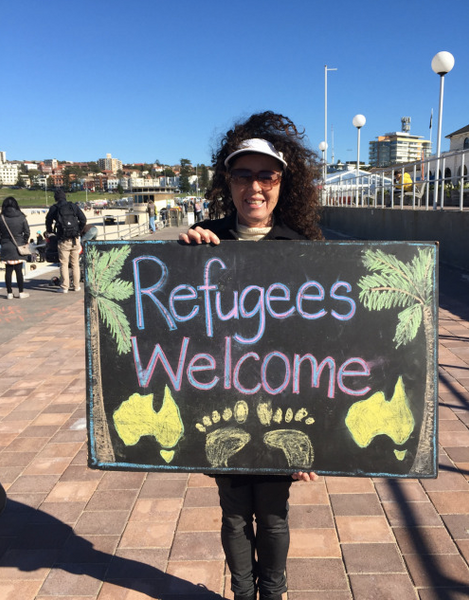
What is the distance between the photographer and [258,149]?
1898 millimetres

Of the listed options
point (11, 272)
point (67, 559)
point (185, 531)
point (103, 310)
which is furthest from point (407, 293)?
point (11, 272)

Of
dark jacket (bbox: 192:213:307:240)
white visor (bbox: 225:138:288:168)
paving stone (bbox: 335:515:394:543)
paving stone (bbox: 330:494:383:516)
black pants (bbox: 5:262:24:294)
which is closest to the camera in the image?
white visor (bbox: 225:138:288:168)

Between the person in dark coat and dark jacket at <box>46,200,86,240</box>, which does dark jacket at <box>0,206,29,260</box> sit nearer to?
the person in dark coat

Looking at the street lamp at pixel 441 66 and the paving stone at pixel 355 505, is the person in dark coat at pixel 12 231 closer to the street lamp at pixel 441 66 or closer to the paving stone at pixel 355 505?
the paving stone at pixel 355 505

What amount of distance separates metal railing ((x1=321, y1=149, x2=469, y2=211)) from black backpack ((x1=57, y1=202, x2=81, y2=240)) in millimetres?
4389

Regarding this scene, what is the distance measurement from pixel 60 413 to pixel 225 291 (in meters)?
3.05

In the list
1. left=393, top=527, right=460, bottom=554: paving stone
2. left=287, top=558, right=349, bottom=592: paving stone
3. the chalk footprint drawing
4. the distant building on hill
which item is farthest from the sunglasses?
the distant building on hill

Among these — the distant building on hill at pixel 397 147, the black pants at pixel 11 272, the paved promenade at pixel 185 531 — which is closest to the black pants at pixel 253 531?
the paved promenade at pixel 185 531

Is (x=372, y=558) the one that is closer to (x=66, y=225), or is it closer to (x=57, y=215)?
(x=66, y=225)

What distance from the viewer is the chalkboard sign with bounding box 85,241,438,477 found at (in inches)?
68.2

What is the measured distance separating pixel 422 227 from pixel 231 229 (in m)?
10.6

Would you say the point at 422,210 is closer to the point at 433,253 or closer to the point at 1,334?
the point at 1,334

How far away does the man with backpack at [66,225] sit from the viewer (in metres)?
8.91

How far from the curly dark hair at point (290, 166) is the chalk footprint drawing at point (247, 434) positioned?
2.46ft
